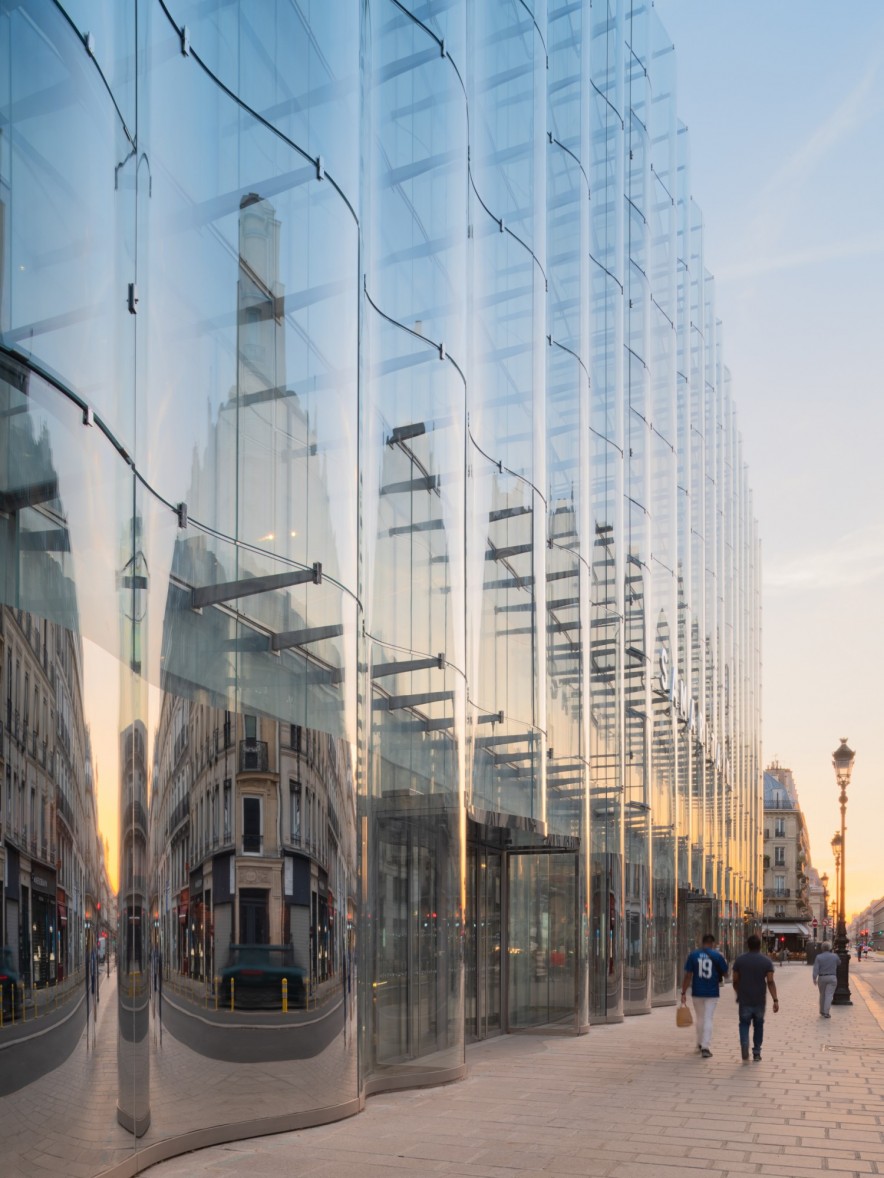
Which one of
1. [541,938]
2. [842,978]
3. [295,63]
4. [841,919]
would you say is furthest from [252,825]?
[841,919]

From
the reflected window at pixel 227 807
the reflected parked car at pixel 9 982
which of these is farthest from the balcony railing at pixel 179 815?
the reflected parked car at pixel 9 982

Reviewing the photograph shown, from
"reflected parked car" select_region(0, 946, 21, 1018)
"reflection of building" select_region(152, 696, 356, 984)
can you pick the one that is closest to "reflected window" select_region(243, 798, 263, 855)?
"reflection of building" select_region(152, 696, 356, 984)

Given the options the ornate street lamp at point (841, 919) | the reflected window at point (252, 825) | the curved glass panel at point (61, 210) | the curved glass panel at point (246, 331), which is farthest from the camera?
the ornate street lamp at point (841, 919)

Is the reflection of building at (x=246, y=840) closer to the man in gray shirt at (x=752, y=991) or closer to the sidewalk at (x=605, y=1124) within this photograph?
the sidewalk at (x=605, y=1124)

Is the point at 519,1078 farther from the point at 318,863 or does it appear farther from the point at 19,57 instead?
the point at 19,57

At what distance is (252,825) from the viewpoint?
11.7 metres

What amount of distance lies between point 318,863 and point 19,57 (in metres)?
7.10

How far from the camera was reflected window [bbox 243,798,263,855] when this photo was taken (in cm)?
1165

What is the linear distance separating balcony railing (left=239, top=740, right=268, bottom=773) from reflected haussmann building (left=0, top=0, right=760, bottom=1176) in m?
0.04

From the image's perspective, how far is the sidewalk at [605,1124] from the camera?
10469mm

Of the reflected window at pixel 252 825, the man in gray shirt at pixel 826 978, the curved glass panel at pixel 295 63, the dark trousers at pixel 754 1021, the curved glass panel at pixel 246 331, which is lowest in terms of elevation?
the man in gray shirt at pixel 826 978

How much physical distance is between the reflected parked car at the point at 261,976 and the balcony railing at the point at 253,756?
1.48 m

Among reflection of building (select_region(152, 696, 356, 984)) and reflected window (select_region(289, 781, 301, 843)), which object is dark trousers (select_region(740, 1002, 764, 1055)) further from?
reflected window (select_region(289, 781, 301, 843))

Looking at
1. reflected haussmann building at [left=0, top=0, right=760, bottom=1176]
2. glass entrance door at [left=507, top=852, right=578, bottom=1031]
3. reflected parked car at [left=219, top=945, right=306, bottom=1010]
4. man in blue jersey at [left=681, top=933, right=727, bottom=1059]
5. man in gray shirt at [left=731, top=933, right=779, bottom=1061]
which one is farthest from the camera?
Result: glass entrance door at [left=507, top=852, right=578, bottom=1031]
